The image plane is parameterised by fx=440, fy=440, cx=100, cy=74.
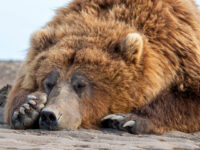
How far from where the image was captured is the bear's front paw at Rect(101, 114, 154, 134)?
4582 millimetres

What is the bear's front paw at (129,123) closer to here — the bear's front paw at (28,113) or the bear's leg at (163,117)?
the bear's leg at (163,117)

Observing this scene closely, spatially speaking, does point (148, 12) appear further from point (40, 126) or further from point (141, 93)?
point (40, 126)

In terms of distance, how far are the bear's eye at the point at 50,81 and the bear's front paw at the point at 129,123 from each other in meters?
0.67

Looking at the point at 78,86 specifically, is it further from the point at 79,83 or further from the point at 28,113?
the point at 28,113

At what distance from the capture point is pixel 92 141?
3748 mm

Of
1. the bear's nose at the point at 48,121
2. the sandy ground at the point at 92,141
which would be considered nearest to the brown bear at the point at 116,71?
the bear's nose at the point at 48,121

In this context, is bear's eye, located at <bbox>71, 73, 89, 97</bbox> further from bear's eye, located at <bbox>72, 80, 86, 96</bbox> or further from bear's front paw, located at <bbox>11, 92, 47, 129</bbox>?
bear's front paw, located at <bbox>11, 92, 47, 129</bbox>

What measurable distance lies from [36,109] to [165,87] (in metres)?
1.54

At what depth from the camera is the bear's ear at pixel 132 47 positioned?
485cm

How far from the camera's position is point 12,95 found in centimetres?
554

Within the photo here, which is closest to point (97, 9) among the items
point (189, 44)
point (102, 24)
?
point (102, 24)

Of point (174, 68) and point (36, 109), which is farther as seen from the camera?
point (174, 68)

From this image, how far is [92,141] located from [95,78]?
3.86ft

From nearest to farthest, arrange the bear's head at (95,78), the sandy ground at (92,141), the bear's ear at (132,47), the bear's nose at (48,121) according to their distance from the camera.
→ 1. the sandy ground at (92,141)
2. the bear's nose at (48,121)
3. the bear's head at (95,78)
4. the bear's ear at (132,47)
